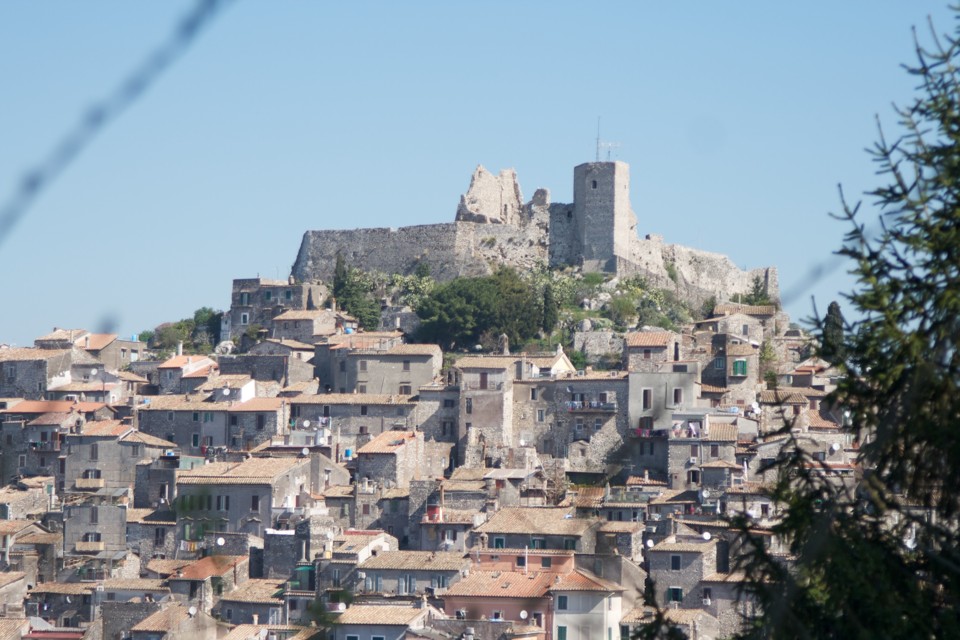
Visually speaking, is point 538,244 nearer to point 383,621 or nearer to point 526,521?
point 526,521

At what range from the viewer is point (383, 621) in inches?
1321

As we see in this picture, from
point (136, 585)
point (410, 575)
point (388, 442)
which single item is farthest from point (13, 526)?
point (410, 575)

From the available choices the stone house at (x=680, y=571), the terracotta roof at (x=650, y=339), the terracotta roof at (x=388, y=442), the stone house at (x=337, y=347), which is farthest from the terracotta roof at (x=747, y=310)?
the stone house at (x=680, y=571)

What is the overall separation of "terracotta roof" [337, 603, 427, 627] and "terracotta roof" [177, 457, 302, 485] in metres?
7.74

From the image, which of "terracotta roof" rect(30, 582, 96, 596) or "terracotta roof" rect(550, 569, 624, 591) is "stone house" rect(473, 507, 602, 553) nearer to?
"terracotta roof" rect(550, 569, 624, 591)

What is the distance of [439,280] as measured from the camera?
62281 millimetres

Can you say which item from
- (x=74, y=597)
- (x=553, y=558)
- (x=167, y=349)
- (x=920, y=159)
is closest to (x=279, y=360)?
(x=167, y=349)

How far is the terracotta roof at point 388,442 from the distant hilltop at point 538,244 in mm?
16672

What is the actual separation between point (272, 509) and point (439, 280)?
21374 mm

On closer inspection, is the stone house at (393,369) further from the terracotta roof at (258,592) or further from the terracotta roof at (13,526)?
the terracotta roof at (258,592)

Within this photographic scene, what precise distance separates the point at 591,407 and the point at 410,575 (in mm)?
10379

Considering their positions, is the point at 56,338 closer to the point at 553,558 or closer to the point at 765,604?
the point at 553,558

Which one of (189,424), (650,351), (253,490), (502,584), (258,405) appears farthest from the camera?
(189,424)

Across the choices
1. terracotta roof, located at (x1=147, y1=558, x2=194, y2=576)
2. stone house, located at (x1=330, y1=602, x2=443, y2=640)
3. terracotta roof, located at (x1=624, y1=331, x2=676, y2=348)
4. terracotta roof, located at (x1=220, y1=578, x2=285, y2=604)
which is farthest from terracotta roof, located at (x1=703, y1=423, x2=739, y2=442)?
terracotta roof, located at (x1=147, y1=558, x2=194, y2=576)
